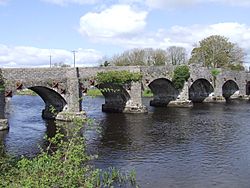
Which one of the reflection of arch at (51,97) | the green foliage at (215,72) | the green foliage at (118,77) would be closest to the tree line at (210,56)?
the green foliage at (215,72)

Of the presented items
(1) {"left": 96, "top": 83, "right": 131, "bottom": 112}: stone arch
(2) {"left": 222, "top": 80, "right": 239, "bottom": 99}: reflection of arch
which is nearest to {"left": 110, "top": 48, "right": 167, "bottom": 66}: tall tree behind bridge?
(2) {"left": 222, "top": 80, "right": 239, "bottom": 99}: reflection of arch

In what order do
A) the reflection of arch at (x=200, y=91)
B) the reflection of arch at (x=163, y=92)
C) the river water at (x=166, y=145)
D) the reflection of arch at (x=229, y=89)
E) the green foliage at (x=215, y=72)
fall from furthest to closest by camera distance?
the reflection of arch at (x=229, y=89) < the reflection of arch at (x=200, y=91) < the green foliage at (x=215, y=72) < the reflection of arch at (x=163, y=92) < the river water at (x=166, y=145)

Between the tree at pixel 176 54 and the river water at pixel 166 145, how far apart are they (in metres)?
53.9

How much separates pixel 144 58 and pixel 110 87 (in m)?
49.0

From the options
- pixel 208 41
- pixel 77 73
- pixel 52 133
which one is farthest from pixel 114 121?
pixel 208 41

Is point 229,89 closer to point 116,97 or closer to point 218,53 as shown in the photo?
point 218,53

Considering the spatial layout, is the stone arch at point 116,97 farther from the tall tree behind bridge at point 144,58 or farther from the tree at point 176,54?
the tree at point 176,54

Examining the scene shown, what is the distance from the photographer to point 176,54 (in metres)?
96.0

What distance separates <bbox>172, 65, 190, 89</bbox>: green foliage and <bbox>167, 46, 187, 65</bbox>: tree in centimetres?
4298

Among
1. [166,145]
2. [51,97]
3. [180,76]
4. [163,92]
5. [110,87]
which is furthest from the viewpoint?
[163,92]

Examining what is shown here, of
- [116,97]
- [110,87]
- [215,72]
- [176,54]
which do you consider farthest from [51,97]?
[176,54]

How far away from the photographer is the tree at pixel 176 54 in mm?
95438

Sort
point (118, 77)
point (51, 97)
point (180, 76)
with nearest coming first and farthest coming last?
1. point (51, 97)
2. point (118, 77)
3. point (180, 76)

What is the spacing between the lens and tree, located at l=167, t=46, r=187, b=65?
313 ft
